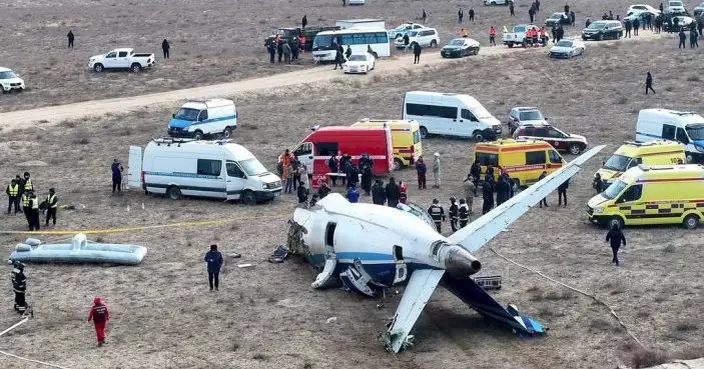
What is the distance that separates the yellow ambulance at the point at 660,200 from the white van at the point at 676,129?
1023 cm

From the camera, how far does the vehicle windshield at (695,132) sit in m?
46.2

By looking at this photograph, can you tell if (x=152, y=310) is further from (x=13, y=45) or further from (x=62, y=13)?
(x=62, y=13)

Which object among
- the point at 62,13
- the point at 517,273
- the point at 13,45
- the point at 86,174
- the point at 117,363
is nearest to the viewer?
the point at 117,363

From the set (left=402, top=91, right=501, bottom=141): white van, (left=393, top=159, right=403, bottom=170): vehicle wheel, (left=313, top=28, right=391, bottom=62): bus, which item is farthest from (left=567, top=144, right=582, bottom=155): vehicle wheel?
(left=313, top=28, right=391, bottom=62): bus

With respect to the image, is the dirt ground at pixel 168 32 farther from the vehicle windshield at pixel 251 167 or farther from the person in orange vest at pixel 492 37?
the vehicle windshield at pixel 251 167

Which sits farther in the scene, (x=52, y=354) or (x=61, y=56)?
(x=61, y=56)

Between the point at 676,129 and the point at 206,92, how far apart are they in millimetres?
26628

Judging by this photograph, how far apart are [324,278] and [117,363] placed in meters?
6.64

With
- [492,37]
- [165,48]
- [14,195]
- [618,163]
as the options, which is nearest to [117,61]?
[165,48]

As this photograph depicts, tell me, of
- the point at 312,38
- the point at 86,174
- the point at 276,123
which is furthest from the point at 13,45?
the point at 86,174

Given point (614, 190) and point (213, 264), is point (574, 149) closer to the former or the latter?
point (614, 190)

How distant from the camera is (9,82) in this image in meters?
63.4

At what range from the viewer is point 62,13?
9031 centimetres

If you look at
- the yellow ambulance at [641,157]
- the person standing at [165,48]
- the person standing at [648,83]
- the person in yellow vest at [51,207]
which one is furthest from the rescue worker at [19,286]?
the person standing at [165,48]
